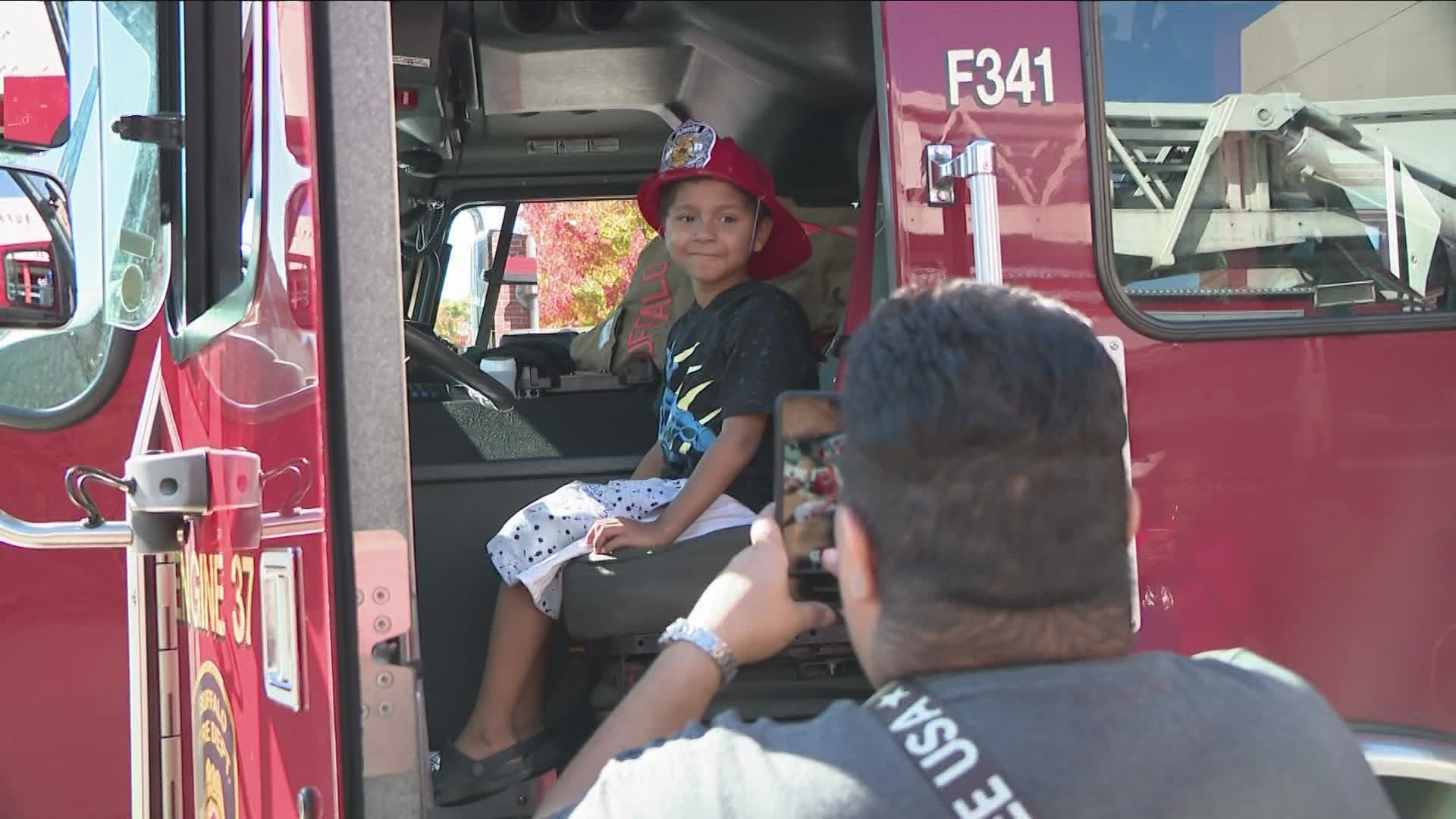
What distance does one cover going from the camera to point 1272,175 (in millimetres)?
1880

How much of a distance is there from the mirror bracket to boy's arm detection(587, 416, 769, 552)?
2.92 ft

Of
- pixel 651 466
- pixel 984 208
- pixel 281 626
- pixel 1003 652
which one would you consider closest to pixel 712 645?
pixel 1003 652

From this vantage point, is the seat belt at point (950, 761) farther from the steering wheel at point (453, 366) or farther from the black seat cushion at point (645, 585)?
the steering wheel at point (453, 366)

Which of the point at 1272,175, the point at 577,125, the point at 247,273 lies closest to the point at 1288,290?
the point at 1272,175

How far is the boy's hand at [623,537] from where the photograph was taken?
2.07m

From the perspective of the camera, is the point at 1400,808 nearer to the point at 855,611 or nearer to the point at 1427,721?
the point at 1427,721

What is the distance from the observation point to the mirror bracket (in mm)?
1843

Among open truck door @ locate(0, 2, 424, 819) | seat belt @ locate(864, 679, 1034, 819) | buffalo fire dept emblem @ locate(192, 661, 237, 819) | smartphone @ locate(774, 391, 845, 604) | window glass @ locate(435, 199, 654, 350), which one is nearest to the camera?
seat belt @ locate(864, 679, 1034, 819)

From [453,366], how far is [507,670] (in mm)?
645

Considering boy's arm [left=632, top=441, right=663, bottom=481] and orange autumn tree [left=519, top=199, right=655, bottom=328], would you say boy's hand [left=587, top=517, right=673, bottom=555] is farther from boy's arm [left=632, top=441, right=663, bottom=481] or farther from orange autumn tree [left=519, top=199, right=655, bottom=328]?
orange autumn tree [left=519, top=199, right=655, bottom=328]

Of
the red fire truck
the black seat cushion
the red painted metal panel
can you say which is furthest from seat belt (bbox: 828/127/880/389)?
the red painted metal panel

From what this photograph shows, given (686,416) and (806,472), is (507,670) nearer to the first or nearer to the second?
(686,416)

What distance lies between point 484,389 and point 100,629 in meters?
0.83

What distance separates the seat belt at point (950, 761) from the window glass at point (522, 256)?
2570 mm
